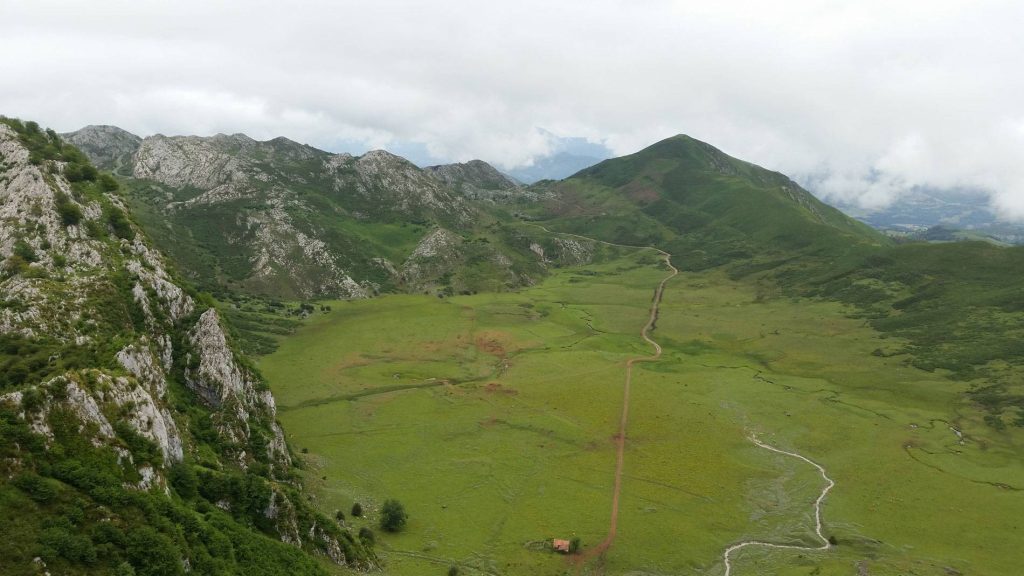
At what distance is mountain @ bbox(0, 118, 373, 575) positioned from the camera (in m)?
51.1

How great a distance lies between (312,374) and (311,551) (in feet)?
304

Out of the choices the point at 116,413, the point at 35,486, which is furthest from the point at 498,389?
the point at 35,486

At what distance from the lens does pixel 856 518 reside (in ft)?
347

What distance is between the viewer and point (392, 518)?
9394 centimetres

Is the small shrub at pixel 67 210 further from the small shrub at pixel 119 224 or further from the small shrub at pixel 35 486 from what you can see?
the small shrub at pixel 35 486

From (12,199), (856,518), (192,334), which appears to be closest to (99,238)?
(12,199)

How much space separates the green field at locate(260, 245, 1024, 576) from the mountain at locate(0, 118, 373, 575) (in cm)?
1912

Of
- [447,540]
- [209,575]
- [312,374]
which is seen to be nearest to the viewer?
[209,575]

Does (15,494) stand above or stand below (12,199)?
below

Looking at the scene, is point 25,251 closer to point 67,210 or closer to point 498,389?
point 67,210

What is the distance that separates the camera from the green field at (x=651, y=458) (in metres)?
94.2

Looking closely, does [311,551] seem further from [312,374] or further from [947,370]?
[947,370]

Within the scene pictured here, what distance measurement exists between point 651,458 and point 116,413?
325 ft

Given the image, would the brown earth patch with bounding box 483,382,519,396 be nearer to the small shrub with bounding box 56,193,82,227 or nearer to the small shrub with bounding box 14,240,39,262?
the small shrub with bounding box 56,193,82,227
